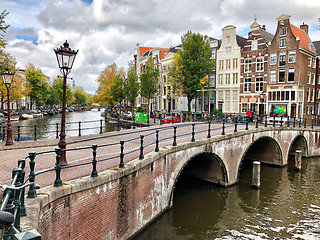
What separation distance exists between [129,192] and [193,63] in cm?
2493

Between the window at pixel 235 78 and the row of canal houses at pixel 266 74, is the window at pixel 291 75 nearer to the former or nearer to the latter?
the row of canal houses at pixel 266 74

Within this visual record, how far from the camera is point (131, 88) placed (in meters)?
41.1

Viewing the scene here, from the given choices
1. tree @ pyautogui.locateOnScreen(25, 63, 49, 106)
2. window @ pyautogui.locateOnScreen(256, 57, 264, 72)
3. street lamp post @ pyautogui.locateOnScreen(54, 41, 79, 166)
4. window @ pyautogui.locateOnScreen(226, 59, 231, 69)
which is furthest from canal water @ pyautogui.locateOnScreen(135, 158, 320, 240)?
tree @ pyautogui.locateOnScreen(25, 63, 49, 106)

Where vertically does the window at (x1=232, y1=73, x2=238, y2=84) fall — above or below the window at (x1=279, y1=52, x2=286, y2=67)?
below

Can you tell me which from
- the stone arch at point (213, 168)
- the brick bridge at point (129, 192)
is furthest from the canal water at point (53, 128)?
the stone arch at point (213, 168)

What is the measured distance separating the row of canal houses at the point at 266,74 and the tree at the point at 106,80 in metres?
18.1

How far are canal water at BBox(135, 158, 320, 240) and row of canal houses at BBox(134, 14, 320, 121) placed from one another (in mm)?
16313

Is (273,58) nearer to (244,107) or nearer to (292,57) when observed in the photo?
(292,57)

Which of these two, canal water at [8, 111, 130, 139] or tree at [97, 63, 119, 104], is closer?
canal water at [8, 111, 130, 139]

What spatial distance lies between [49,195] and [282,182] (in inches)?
602

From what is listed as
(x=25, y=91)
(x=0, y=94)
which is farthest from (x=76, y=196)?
(x=25, y=91)

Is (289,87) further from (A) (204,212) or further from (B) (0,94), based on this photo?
(B) (0,94)

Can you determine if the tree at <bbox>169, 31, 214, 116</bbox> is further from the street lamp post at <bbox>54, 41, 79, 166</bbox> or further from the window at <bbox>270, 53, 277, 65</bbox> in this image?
the street lamp post at <bbox>54, 41, 79, 166</bbox>

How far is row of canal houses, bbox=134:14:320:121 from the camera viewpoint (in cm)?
3203
